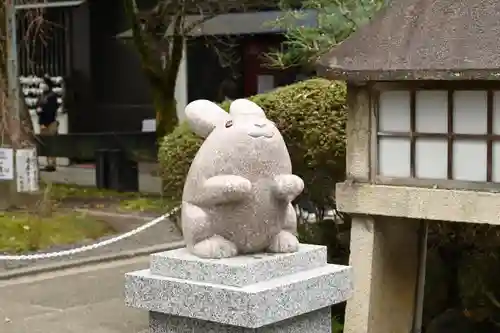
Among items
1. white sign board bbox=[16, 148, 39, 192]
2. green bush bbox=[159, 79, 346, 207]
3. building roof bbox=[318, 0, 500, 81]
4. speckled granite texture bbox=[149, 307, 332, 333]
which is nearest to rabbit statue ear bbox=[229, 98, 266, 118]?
building roof bbox=[318, 0, 500, 81]

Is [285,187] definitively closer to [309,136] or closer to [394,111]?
[394,111]

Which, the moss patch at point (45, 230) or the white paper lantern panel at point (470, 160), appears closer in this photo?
the white paper lantern panel at point (470, 160)

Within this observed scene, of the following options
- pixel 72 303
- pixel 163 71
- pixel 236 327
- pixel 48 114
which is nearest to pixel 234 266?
pixel 236 327

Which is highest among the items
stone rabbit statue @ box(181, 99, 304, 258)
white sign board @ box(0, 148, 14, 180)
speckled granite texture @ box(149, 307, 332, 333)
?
stone rabbit statue @ box(181, 99, 304, 258)

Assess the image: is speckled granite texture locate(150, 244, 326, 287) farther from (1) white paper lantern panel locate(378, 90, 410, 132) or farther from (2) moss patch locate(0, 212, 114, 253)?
(2) moss patch locate(0, 212, 114, 253)

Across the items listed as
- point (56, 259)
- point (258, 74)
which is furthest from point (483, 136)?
point (258, 74)

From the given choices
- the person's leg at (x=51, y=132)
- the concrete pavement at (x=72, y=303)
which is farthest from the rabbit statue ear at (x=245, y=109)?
the person's leg at (x=51, y=132)

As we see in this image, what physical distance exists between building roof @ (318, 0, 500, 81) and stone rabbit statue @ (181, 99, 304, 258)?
1.21 m

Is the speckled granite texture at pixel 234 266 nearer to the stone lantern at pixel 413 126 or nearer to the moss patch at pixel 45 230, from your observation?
the stone lantern at pixel 413 126

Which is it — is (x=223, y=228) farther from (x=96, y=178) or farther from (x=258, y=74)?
(x=258, y=74)

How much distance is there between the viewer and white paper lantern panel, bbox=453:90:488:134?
6.75 meters

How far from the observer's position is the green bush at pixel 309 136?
8219 millimetres

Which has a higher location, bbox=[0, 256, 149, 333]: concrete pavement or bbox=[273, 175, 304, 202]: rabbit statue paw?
bbox=[273, 175, 304, 202]: rabbit statue paw

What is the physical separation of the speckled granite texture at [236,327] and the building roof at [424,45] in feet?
5.85
